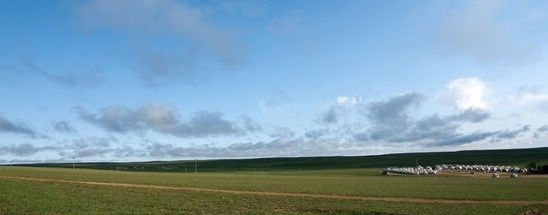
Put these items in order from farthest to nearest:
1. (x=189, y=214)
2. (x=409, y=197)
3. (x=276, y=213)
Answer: (x=409, y=197)
(x=276, y=213)
(x=189, y=214)

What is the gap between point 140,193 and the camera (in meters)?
44.4

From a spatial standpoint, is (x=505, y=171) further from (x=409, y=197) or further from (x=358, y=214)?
(x=358, y=214)

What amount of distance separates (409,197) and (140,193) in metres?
26.1

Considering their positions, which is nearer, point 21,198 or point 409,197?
point 21,198

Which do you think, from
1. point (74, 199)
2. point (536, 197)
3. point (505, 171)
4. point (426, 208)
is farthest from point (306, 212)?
point (505, 171)

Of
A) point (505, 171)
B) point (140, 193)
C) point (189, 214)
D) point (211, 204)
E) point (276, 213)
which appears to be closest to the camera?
point (189, 214)

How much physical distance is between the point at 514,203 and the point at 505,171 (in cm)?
10065

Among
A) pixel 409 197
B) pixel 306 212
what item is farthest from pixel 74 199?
pixel 409 197

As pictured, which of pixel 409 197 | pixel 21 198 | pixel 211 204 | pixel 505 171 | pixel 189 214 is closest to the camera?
pixel 189 214

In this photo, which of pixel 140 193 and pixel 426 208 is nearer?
pixel 426 208

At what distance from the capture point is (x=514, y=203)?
47219 mm

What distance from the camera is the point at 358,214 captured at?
111 ft

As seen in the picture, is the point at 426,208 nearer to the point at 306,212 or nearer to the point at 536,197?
the point at 306,212

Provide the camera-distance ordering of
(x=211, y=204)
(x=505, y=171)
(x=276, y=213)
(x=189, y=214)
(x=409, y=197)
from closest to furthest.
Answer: (x=189, y=214) < (x=276, y=213) < (x=211, y=204) < (x=409, y=197) < (x=505, y=171)
